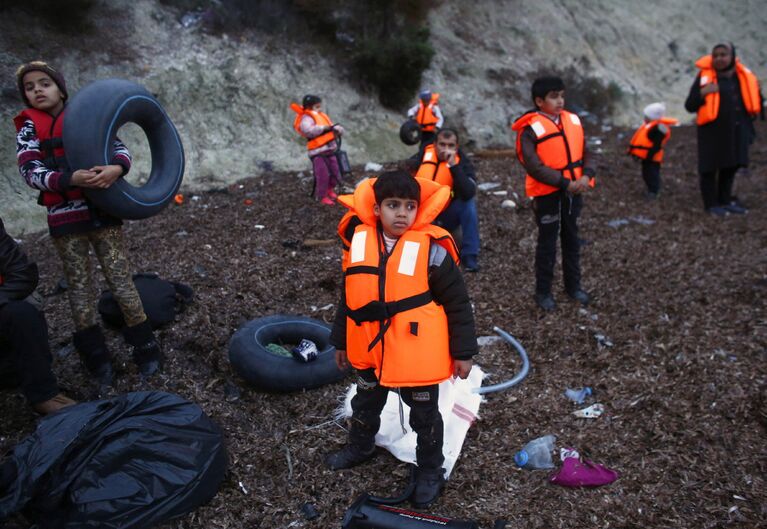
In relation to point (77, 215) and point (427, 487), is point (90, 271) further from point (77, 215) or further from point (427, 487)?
point (427, 487)

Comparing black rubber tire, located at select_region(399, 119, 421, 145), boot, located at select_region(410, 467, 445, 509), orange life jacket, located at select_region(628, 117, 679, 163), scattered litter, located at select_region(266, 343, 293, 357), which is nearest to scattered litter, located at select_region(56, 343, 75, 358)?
scattered litter, located at select_region(266, 343, 293, 357)

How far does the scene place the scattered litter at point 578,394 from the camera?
4.18 metres

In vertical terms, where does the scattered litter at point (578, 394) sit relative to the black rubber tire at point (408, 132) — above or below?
below

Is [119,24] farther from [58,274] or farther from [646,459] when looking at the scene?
[646,459]

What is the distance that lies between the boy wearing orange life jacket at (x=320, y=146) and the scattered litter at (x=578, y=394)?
5060 mm

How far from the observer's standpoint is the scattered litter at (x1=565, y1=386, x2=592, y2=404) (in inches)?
165

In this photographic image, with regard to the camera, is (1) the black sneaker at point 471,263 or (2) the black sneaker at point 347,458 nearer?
(2) the black sneaker at point 347,458

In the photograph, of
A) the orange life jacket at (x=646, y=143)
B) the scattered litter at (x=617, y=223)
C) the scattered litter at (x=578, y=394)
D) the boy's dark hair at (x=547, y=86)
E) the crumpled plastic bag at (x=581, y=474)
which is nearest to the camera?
the crumpled plastic bag at (x=581, y=474)

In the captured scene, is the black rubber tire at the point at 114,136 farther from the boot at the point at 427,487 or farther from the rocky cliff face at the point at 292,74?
the rocky cliff face at the point at 292,74

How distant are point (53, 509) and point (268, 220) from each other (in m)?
5.29

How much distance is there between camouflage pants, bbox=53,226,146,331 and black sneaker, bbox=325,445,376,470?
5.66 feet

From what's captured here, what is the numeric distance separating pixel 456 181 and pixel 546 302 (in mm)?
1488

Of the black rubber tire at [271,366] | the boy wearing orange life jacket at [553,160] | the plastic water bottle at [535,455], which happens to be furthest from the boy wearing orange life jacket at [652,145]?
the black rubber tire at [271,366]

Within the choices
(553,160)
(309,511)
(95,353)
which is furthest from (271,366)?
(553,160)
